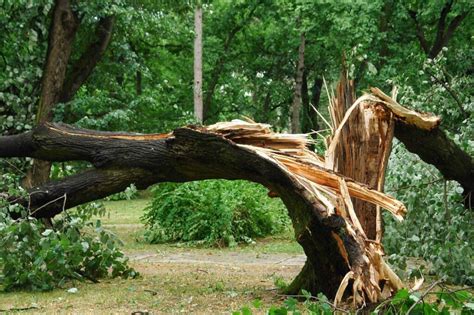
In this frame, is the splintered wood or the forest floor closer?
the splintered wood

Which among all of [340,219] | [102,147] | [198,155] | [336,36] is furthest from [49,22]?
[336,36]

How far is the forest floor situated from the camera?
5176mm

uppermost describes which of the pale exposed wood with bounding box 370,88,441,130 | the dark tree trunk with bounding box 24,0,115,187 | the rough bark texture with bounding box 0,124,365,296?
the dark tree trunk with bounding box 24,0,115,187

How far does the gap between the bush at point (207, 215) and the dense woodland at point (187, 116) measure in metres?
0.02

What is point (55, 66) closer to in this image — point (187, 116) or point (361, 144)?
point (361, 144)

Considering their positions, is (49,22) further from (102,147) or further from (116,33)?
Answer: (102,147)

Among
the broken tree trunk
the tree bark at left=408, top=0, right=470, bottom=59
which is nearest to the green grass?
the broken tree trunk

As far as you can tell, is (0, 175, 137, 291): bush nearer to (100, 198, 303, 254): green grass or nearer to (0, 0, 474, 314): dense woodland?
(0, 0, 474, 314): dense woodland

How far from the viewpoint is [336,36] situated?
22500mm

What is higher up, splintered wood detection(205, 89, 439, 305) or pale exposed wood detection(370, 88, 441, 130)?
pale exposed wood detection(370, 88, 441, 130)

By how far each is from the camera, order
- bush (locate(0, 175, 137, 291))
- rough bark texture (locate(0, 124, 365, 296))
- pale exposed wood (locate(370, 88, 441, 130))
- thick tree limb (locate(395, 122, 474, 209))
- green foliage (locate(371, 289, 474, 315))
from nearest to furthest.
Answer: green foliage (locate(371, 289, 474, 315))
rough bark texture (locate(0, 124, 365, 296))
pale exposed wood (locate(370, 88, 441, 130))
thick tree limb (locate(395, 122, 474, 209))
bush (locate(0, 175, 137, 291))

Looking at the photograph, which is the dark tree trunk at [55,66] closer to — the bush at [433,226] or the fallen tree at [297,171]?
the fallen tree at [297,171]

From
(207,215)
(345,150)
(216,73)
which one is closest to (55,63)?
(207,215)

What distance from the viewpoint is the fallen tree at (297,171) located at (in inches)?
178
